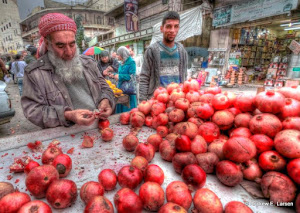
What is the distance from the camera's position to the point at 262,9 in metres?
7.16

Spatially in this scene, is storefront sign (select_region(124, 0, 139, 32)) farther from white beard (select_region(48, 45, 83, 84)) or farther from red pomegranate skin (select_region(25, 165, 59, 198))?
red pomegranate skin (select_region(25, 165, 59, 198))

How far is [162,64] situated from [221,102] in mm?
1931

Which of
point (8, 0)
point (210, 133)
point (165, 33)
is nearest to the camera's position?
point (210, 133)

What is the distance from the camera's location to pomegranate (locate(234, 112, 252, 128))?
1330 millimetres

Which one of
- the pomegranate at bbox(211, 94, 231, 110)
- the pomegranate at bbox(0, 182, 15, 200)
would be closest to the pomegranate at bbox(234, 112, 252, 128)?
the pomegranate at bbox(211, 94, 231, 110)

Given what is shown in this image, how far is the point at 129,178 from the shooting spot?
1.06m

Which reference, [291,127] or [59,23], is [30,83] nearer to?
[59,23]

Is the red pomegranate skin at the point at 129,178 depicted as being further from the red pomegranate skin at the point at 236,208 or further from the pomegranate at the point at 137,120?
the pomegranate at the point at 137,120

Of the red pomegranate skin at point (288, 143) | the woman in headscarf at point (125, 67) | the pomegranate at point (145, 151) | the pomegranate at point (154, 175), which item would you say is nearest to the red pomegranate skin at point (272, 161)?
the red pomegranate skin at point (288, 143)

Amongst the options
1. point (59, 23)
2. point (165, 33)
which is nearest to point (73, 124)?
point (59, 23)

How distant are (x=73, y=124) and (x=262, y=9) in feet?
29.7

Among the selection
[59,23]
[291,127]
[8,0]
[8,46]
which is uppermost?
[8,0]

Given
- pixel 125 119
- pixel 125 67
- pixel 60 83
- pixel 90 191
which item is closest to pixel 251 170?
pixel 90 191

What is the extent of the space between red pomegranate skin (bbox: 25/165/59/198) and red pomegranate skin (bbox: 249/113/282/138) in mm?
1466
